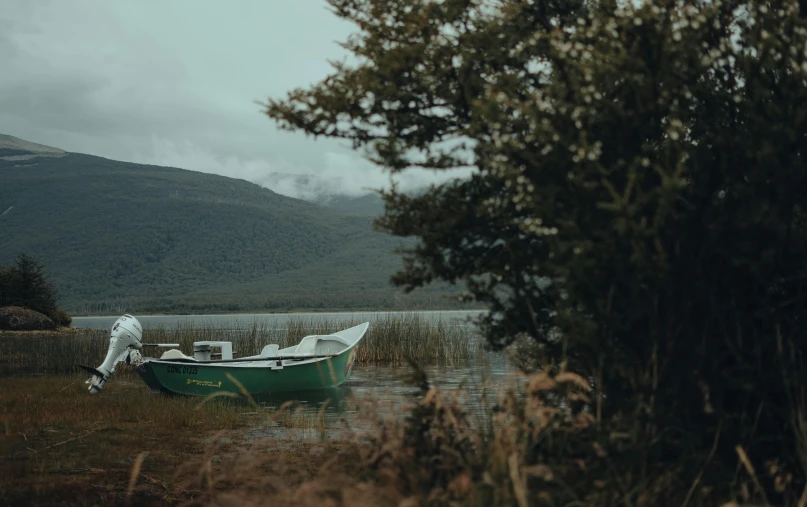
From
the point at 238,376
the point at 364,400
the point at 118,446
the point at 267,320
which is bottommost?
the point at 267,320

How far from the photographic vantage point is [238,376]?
59.5 ft

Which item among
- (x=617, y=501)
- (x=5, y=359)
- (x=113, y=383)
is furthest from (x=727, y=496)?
(x=5, y=359)

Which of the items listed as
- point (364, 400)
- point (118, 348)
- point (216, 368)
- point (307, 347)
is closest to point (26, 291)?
point (307, 347)

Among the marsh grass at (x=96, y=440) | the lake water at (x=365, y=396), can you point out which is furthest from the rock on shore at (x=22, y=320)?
the marsh grass at (x=96, y=440)

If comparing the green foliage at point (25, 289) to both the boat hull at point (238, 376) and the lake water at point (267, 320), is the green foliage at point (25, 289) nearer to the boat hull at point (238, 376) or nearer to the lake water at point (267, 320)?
the lake water at point (267, 320)

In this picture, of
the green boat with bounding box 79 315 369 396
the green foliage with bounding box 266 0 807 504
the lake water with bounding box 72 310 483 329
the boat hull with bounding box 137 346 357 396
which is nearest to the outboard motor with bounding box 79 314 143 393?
the green boat with bounding box 79 315 369 396

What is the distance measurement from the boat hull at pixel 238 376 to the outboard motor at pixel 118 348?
0.47 m

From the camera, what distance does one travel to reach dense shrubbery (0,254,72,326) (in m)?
42.9

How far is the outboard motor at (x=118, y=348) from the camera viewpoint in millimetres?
17000

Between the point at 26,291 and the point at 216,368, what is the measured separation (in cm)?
3011

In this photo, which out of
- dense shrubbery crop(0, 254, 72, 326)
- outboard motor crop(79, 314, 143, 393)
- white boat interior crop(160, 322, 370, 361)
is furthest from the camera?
dense shrubbery crop(0, 254, 72, 326)

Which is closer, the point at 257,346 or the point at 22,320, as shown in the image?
the point at 257,346

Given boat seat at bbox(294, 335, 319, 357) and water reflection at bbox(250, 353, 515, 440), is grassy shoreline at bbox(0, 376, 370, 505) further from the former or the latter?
boat seat at bbox(294, 335, 319, 357)

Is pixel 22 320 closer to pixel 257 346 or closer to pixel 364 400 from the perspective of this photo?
pixel 257 346
